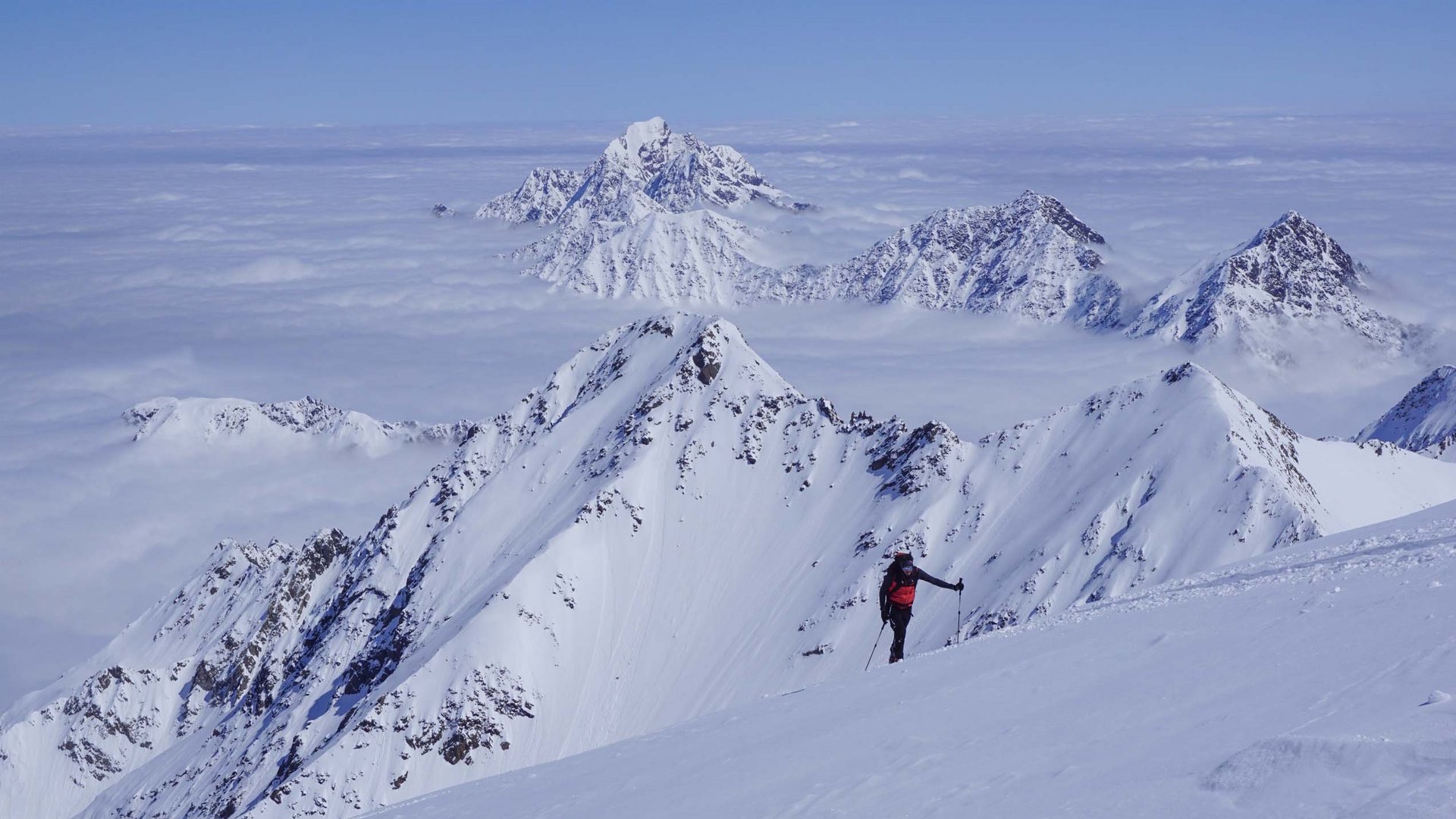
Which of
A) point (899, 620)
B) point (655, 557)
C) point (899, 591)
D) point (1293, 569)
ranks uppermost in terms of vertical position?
point (1293, 569)

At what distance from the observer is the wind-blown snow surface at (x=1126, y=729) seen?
884 centimetres

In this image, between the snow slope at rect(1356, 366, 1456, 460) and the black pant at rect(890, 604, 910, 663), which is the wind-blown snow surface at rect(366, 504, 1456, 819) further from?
the snow slope at rect(1356, 366, 1456, 460)

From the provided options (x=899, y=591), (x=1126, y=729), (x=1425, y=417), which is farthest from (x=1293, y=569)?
(x=1425, y=417)

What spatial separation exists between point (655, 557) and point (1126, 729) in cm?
12667

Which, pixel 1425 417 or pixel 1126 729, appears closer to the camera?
pixel 1126 729

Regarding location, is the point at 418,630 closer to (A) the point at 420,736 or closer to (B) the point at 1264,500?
(A) the point at 420,736

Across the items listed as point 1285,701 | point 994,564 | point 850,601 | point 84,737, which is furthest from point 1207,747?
point 84,737

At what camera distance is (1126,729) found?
456 inches

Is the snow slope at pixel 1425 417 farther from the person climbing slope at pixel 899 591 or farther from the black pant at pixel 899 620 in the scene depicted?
the person climbing slope at pixel 899 591

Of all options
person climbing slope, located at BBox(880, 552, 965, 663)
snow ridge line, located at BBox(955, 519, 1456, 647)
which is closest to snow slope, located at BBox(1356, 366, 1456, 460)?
snow ridge line, located at BBox(955, 519, 1456, 647)

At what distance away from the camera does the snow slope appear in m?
147

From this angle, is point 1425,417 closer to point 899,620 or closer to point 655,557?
point 655,557

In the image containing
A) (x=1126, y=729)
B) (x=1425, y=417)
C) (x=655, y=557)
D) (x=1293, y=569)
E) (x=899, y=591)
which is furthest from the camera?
(x=1425, y=417)

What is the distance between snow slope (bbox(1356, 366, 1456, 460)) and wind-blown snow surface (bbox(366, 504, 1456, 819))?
14564 cm
